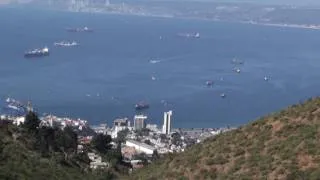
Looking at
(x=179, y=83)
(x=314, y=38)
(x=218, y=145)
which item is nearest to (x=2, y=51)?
(x=179, y=83)

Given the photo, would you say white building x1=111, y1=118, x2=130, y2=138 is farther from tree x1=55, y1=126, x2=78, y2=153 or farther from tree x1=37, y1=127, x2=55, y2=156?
tree x1=37, y1=127, x2=55, y2=156

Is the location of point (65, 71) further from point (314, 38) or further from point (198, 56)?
point (314, 38)

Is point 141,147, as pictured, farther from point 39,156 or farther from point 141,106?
point 141,106

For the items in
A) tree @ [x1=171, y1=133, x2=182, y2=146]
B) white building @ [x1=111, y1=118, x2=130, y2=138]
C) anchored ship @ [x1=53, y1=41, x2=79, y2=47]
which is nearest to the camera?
tree @ [x1=171, y1=133, x2=182, y2=146]

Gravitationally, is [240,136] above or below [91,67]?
above

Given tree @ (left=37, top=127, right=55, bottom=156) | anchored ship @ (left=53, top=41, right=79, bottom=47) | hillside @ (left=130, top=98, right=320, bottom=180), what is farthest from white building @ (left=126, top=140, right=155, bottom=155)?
anchored ship @ (left=53, top=41, right=79, bottom=47)

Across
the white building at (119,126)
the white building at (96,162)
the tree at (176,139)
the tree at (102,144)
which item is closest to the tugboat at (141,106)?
the white building at (119,126)
